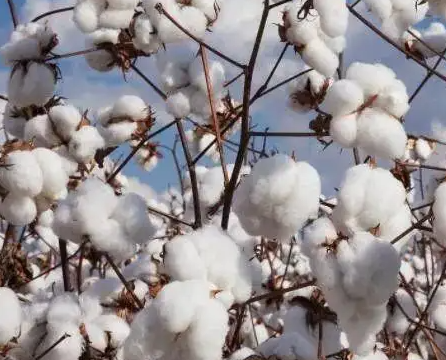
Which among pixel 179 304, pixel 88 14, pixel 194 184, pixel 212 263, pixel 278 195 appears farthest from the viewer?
pixel 194 184

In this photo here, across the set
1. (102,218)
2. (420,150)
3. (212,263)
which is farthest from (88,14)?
(420,150)

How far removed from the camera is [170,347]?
4.39ft

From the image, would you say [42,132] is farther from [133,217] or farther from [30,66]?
[133,217]

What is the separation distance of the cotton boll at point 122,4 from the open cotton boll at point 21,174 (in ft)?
1.54

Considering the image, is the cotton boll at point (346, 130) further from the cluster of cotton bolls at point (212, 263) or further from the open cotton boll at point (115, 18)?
the open cotton boll at point (115, 18)

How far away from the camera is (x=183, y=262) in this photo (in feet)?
4.44

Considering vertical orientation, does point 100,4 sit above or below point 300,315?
above

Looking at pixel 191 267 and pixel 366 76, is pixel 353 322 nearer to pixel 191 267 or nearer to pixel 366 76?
pixel 191 267

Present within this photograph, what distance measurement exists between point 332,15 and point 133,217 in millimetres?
552

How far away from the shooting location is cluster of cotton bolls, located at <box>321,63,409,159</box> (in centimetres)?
158

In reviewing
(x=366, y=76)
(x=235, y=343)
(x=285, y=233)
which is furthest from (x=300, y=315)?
(x=366, y=76)

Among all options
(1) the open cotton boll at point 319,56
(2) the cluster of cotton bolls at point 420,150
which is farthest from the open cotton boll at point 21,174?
(2) the cluster of cotton bolls at point 420,150

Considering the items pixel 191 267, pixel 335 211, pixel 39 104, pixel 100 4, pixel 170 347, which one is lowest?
pixel 170 347

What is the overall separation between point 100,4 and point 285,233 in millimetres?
781
